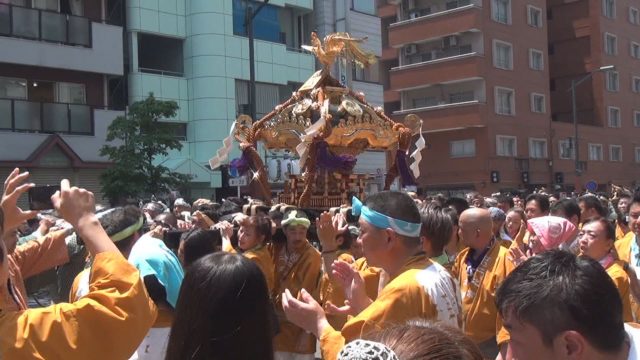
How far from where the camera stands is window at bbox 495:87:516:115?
37.2 meters

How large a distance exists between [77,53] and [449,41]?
71.0ft

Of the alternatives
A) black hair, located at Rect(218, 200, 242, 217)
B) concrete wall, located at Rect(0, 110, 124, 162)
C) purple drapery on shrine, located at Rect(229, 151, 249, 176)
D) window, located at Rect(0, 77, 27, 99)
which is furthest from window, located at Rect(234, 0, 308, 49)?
purple drapery on shrine, located at Rect(229, 151, 249, 176)

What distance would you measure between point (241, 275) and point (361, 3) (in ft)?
97.1

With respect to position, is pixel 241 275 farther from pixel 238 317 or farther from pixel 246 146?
pixel 246 146

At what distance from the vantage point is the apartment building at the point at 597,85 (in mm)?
42594

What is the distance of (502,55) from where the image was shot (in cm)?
3759

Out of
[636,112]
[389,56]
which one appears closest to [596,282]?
[389,56]

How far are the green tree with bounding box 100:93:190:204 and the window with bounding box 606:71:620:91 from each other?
34873 millimetres

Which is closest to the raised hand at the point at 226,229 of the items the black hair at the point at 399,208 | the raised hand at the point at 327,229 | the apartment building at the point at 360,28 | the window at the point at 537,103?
the raised hand at the point at 327,229

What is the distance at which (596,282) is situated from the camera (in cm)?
218

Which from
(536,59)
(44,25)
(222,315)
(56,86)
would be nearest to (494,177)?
(536,59)

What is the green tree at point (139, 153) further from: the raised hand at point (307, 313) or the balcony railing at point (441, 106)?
the balcony railing at point (441, 106)

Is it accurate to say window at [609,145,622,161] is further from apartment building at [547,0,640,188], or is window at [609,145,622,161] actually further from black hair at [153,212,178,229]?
black hair at [153,212,178,229]

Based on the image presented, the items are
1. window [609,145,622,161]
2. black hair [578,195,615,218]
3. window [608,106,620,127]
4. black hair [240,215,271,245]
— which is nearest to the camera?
black hair [240,215,271,245]
